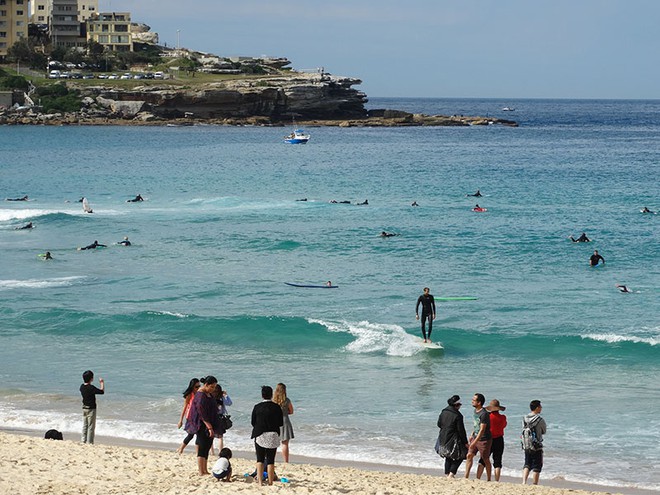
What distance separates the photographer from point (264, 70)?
17625 centimetres

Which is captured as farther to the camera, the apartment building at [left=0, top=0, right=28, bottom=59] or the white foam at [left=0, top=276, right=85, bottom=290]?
the apartment building at [left=0, top=0, right=28, bottom=59]

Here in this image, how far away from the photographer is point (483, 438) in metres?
15.2

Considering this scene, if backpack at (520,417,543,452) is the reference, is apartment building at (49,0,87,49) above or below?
above

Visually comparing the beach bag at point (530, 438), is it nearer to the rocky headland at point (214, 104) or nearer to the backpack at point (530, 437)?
the backpack at point (530, 437)

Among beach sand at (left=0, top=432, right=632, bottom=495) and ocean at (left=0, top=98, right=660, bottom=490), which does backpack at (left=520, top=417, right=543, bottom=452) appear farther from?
ocean at (left=0, top=98, right=660, bottom=490)

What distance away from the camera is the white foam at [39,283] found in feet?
110

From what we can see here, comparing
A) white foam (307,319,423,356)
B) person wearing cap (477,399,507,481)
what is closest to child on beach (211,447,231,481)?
person wearing cap (477,399,507,481)

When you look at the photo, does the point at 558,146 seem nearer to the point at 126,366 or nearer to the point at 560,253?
the point at 560,253

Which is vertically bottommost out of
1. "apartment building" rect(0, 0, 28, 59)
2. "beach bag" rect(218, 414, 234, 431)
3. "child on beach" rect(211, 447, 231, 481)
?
"child on beach" rect(211, 447, 231, 481)

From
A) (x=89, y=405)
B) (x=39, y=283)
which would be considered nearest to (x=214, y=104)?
(x=39, y=283)

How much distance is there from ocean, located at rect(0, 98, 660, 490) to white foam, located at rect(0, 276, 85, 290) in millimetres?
190

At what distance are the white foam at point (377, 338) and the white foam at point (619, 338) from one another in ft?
16.3

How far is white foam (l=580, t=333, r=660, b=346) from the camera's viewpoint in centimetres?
2636

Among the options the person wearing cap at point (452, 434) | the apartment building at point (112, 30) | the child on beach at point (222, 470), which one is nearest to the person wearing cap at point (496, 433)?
the person wearing cap at point (452, 434)
